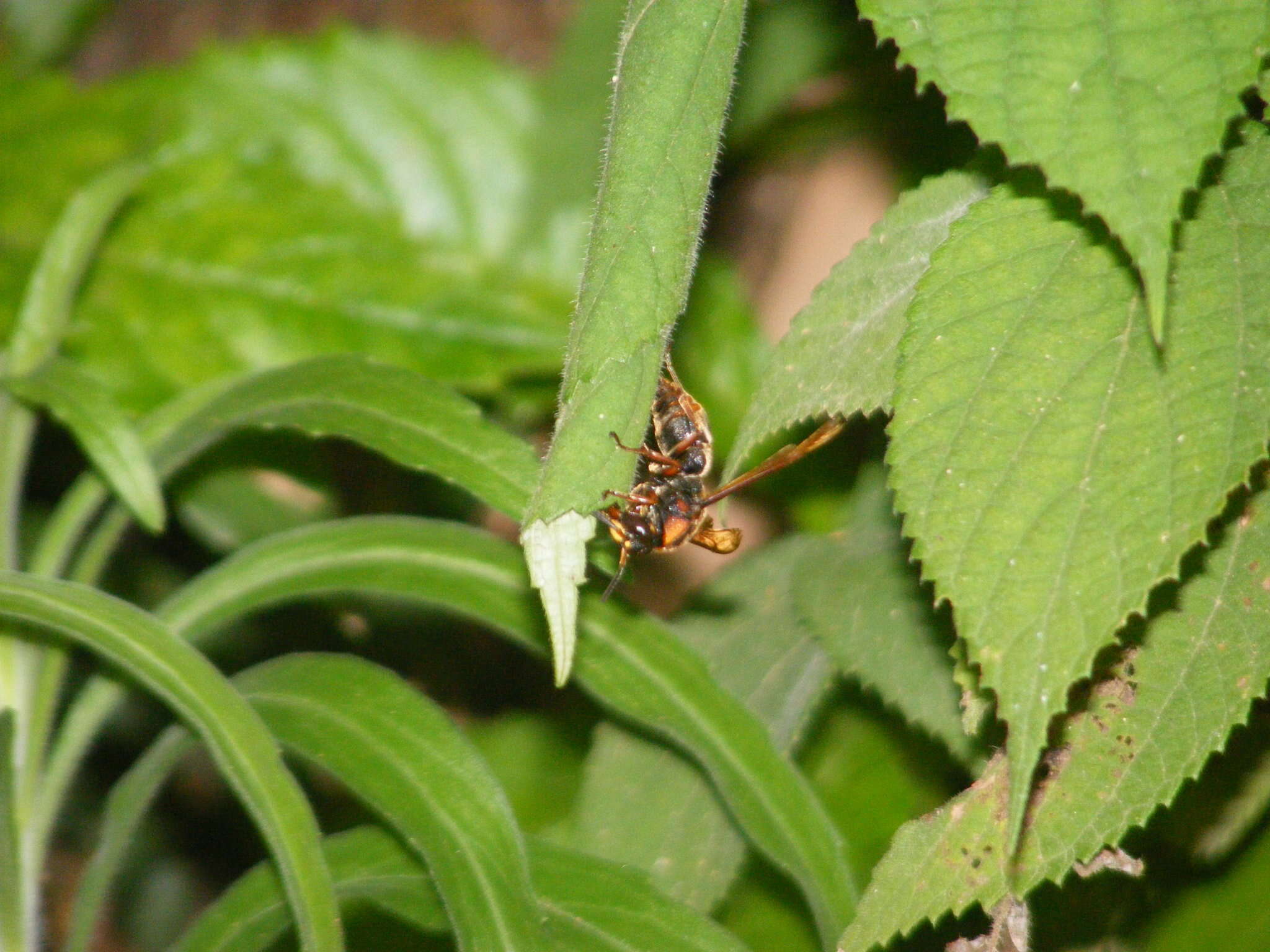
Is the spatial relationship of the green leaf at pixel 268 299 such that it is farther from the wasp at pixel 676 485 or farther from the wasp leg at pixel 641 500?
the wasp leg at pixel 641 500

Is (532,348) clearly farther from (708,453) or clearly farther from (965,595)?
(965,595)

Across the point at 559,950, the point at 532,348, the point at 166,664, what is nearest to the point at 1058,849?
the point at 559,950

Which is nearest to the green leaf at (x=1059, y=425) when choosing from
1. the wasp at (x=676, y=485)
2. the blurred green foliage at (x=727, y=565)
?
the blurred green foliage at (x=727, y=565)

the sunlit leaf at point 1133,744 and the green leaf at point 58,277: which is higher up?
the green leaf at point 58,277

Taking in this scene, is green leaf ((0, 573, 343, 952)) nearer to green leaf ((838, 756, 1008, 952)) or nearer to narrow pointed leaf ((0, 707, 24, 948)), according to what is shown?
narrow pointed leaf ((0, 707, 24, 948))

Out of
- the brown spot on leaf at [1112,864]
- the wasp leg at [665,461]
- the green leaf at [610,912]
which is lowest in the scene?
the brown spot on leaf at [1112,864]

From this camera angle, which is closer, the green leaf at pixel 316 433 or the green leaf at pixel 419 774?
the green leaf at pixel 419 774
